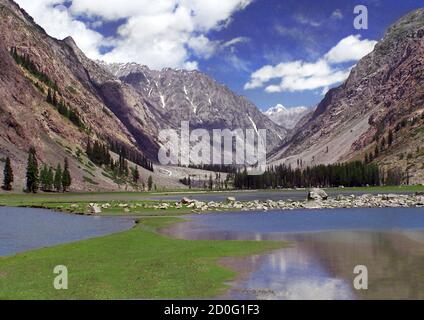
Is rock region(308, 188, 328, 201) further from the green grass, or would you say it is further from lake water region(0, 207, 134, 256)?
the green grass

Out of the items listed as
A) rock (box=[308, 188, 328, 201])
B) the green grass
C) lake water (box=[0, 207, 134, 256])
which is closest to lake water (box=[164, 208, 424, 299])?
the green grass

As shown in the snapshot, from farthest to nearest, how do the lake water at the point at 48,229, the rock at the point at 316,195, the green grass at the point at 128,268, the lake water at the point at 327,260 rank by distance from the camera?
the rock at the point at 316,195, the lake water at the point at 48,229, the green grass at the point at 128,268, the lake water at the point at 327,260

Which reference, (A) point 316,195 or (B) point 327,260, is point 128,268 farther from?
(A) point 316,195

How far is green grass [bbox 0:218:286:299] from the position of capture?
Answer: 33656 mm

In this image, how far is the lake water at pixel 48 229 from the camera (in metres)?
63.4

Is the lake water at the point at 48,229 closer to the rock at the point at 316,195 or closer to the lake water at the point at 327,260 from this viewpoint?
the lake water at the point at 327,260

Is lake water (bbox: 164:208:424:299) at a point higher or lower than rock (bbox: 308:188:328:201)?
lower

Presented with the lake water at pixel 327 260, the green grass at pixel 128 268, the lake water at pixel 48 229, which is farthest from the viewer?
the lake water at pixel 48 229

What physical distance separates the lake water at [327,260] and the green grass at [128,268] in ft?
9.57

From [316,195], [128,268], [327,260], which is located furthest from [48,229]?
[316,195]

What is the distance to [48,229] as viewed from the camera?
8044cm

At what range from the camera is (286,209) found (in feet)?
428

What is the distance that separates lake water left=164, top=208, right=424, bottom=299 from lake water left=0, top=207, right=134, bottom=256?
40.0 ft

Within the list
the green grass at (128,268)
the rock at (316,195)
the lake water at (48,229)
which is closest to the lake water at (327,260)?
the green grass at (128,268)
